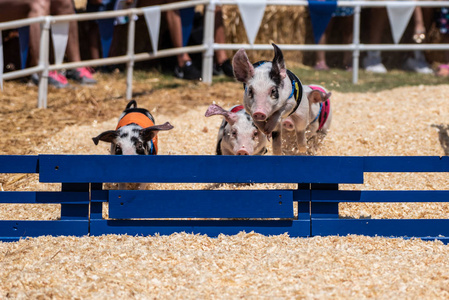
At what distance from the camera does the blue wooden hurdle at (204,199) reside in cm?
400

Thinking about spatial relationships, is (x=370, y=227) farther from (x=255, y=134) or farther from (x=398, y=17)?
(x=398, y=17)

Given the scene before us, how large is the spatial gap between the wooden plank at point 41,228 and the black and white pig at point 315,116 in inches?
71.5

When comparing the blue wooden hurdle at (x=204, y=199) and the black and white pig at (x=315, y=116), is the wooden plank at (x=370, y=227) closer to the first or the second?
the blue wooden hurdle at (x=204, y=199)

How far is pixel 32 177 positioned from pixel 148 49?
5076mm

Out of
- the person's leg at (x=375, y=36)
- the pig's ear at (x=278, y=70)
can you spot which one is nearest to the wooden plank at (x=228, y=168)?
the pig's ear at (x=278, y=70)

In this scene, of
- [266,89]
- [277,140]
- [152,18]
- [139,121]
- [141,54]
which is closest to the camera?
[266,89]

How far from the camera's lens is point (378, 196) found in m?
4.15

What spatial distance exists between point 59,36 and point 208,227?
4.41 m

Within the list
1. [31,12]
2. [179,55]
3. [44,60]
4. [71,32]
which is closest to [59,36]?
[44,60]

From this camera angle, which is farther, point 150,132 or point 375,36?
point 375,36

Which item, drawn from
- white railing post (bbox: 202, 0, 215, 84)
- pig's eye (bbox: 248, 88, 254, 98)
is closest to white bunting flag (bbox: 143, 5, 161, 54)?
white railing post (bbox: 202, 0, 215, 84)

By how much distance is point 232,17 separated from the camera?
10406mm

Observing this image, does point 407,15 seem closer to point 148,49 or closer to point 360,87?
point 360,87

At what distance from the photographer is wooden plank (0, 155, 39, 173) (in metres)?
4.01
